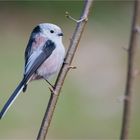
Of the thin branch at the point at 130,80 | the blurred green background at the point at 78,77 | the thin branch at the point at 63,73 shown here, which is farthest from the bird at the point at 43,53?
the blurred green background at the point at 78,77

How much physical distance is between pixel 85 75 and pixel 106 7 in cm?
149

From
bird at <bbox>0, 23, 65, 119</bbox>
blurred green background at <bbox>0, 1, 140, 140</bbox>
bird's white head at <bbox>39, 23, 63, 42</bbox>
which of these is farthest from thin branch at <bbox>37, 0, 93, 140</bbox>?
blurred green background at <bbox>0, 1, 140, 140</bbox>

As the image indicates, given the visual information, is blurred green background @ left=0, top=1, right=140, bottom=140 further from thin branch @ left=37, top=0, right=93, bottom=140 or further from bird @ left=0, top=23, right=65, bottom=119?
thin branch @ left=37, top=0, right=93, bottom=140

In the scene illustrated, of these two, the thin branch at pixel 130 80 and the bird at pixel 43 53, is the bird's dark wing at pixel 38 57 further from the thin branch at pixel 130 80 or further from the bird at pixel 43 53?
the thin branch at pixel 130 80

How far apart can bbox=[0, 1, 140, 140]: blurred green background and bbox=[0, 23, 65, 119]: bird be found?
117 inches

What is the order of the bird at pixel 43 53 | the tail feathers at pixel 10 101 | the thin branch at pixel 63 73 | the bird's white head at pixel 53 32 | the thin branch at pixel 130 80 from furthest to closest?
the bird's white head at pixel 53 32, the bird at pixel 43 53, the tail feathers at pixel 10 101, the thin branch at pixel 63 73, the thin branch at pixel 130 80

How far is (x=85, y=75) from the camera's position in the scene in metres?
6.70

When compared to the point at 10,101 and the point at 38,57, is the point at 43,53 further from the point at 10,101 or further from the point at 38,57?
the point at 10,101

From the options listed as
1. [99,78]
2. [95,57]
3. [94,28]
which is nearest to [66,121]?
[99,78]

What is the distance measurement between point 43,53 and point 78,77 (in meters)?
4.16

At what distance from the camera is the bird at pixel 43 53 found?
7.80 feet

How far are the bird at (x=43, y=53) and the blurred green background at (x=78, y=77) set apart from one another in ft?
9.78

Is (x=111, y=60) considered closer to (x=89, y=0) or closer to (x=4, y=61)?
(x=4, y=61)

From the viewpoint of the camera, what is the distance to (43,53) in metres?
2.51
